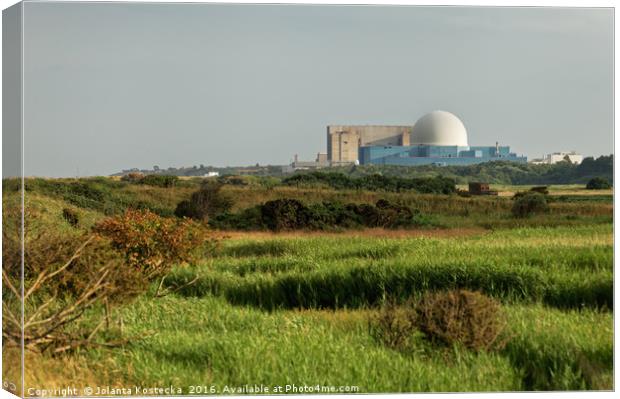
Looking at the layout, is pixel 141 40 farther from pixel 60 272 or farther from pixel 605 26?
pixel 605 26

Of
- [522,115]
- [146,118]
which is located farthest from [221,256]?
[522,115]

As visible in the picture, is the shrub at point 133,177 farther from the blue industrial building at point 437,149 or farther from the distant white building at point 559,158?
the distant white building at point 559,158

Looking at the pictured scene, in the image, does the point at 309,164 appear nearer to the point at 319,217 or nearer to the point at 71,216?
the point at 319,217

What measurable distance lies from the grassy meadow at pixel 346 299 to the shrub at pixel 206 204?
0.28 ft

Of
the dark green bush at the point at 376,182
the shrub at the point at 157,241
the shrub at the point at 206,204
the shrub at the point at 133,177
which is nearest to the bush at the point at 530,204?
the dark green bush at the point at 376,182

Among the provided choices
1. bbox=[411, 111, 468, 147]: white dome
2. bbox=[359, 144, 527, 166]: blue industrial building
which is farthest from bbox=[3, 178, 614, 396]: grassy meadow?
bbox=[411, 111, 468, 147]: white dome

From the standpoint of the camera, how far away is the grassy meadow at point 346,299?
31.7 ft

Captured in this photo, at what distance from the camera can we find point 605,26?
33.9 ft

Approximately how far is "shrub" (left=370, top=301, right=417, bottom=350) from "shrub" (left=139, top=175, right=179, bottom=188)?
2.25 m

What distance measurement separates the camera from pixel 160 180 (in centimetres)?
1028

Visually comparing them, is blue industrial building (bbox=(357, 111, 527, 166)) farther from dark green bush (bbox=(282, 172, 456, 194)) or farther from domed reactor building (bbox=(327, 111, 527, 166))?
dark green bush (bbox=(282, 172, 456, 194))

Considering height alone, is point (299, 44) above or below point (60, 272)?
above

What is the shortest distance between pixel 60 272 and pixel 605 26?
553 centimetres

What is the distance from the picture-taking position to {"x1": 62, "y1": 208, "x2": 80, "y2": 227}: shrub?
10156 millimetres
